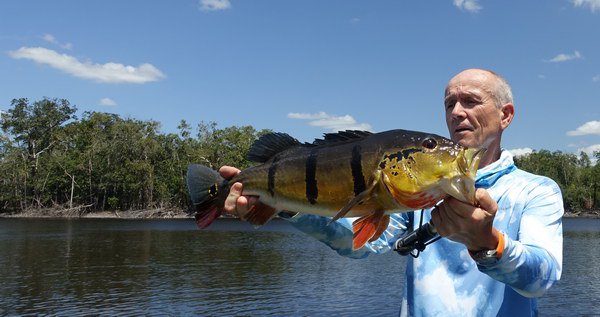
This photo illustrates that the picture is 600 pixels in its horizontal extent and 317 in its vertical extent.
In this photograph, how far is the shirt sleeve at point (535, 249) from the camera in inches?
105

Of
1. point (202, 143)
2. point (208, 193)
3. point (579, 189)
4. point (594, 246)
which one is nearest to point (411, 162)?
point (208, 193)

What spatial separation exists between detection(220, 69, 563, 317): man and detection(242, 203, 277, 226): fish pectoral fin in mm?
49

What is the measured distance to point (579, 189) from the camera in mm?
112938

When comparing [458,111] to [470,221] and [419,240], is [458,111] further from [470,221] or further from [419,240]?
[470,221]

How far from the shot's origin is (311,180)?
119 inches

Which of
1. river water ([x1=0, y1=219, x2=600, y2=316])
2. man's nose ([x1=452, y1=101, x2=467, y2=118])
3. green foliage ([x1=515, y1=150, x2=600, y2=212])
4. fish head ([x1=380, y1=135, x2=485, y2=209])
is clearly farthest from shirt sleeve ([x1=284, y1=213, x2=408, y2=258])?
green foliage ([x1=515, y1=150, x2=600, y2=212])

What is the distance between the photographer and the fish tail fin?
12.4ft

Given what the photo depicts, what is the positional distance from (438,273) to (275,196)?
124 cm

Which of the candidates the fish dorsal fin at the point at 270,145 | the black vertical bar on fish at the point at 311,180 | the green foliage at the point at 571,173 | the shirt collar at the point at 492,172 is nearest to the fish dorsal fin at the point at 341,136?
the black vertical bar on fish at the point at 311,180

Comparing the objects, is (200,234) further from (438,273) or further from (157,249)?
(438,273)

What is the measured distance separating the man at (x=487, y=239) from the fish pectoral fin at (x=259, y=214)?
0.05 m

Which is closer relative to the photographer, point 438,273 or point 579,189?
point 438,273

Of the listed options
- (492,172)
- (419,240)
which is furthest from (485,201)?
(492,172)

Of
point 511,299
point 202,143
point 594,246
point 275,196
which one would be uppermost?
point 202,143
